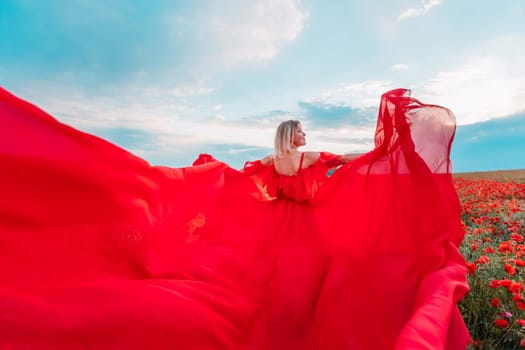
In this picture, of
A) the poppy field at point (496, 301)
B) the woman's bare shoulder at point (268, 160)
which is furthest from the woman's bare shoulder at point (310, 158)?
the poppy field at point (496, 301)

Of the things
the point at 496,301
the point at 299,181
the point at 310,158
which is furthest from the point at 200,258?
the point at 496,301

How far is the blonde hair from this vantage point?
5.39 metres

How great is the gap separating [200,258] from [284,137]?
2.35 metres

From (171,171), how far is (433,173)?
9.33ft

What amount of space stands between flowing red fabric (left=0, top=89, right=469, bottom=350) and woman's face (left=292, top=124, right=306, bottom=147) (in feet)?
4.26

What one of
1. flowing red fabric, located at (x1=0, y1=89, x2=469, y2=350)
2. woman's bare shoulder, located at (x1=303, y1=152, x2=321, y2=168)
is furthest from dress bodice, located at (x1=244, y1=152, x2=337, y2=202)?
flowing red fabric, located at (x1=0, y1=89, x2=469, y2=350)

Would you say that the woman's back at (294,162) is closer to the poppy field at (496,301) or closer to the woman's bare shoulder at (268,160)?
the woman's bare shoulder at (268,160)

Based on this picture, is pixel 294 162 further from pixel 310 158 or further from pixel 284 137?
pixel 284 137

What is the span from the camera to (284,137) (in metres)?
5.43

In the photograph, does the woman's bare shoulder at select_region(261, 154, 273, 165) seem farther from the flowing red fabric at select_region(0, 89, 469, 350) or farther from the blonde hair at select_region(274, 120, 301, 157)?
the flowing red fabric at select_region(0, 89, 469, 350)

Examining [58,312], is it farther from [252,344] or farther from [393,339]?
[393,339]

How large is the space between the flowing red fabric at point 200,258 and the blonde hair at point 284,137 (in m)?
1.29

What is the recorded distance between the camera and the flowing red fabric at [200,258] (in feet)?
8.69

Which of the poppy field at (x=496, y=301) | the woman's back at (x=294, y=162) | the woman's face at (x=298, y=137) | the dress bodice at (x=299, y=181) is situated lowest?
the poppy field at (x=496, y=301)
